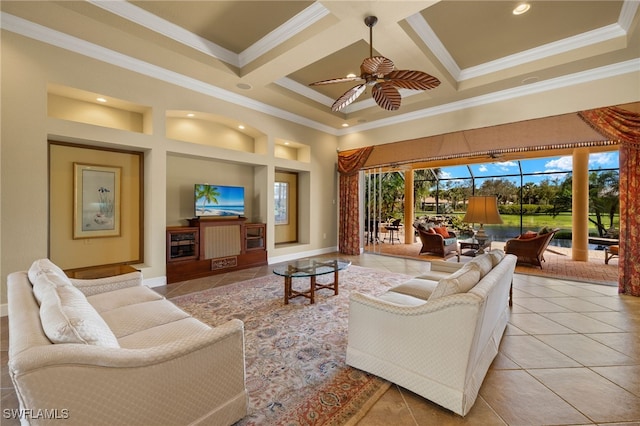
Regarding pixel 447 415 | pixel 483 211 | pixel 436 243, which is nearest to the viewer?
pixel 447 415

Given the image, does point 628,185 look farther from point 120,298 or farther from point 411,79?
point 120,298

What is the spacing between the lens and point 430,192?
11367mm

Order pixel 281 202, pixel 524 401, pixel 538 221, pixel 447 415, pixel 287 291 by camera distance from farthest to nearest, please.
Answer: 1. pixel 538 221
2. pixel 281 202
3. pixel 287 291
4. pixel 524 401
5. pixel 447 415

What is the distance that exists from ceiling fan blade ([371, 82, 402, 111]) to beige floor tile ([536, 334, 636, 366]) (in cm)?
293

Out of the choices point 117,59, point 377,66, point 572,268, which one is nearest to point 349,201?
point 377,66

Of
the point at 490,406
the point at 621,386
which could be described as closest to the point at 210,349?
the point at 490,406

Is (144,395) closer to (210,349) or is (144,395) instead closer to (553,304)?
(210,349)

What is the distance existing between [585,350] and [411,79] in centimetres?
304

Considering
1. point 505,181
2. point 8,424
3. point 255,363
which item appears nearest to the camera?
point 8,424

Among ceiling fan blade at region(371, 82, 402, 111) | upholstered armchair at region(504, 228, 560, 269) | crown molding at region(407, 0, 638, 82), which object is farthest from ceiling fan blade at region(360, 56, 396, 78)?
upholstered armchair at region(504, 228, 560, 269)

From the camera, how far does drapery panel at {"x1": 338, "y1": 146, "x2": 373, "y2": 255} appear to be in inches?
274

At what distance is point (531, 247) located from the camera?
553 centimetres

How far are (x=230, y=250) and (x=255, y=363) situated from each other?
3.26 m

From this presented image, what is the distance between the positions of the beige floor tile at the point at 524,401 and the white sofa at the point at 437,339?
0.33ft
